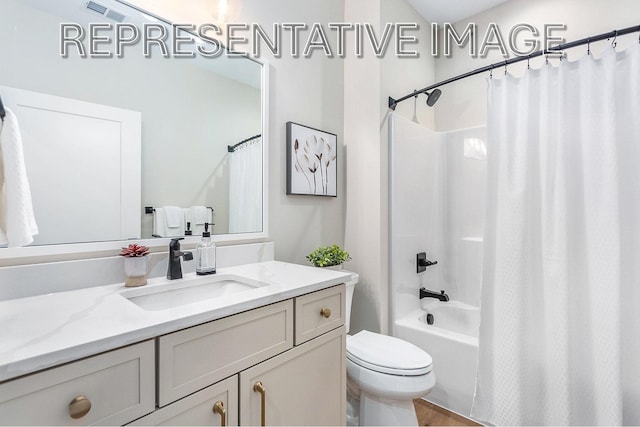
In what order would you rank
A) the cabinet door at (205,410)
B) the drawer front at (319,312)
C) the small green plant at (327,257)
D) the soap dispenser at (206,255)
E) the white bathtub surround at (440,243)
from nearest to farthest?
the cabinet door at (205,410), the drawer front at (319,312), the soap dispenser at (206,255), the small green plant at (327,257), the white bathtub surround at (440,243)

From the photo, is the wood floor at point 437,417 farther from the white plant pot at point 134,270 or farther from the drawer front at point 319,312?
the white plant pot at point 134,270

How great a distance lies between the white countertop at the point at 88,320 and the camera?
1.75ft

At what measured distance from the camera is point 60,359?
536 millimetres

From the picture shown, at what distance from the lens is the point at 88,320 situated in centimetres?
69

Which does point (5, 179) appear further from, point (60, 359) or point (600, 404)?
point (600, 404)

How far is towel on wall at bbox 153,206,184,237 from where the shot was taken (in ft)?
3.84

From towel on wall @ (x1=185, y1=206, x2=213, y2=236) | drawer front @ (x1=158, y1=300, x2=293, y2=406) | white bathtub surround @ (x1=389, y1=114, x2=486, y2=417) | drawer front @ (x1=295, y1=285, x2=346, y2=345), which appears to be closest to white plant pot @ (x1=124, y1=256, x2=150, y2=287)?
towel on wall @ (x1=185, y1=206, x2=213, y2=236)

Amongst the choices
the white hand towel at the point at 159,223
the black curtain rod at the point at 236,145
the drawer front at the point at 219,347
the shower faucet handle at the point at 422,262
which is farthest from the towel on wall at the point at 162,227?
the shower faucet handle at the point at 422,262

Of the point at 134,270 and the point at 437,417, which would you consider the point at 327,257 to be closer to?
the point at 134,270

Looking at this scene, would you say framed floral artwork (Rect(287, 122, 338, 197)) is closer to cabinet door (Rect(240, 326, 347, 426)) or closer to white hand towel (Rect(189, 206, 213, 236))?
white hand towel (Rect(189, 206, 213, 236))

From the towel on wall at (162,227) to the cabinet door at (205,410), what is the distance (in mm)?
654

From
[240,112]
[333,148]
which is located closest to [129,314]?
[240,112]

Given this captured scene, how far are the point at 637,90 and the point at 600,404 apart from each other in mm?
1313

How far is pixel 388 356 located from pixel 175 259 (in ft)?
3.43
